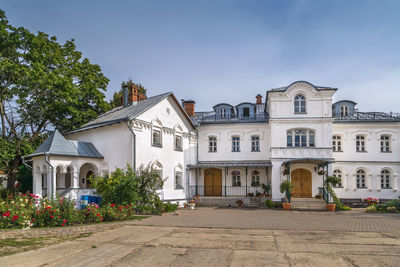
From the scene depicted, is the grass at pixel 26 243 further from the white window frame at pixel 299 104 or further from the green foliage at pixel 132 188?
the white window frame at pixel 299 104

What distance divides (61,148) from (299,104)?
633 inches

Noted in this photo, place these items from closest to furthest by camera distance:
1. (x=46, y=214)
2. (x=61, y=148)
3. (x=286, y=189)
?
(x=46, y=214) < (x=61, y=148) < (x=286, y=189)

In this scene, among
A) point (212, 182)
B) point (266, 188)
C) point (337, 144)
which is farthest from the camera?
point (212, 182)

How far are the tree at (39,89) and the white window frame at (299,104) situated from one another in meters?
14.5

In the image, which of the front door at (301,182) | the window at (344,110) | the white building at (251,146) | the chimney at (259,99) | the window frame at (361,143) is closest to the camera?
the white building at (251,146)

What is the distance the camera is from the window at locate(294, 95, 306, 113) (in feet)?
73.9

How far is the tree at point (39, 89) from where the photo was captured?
1877 cm

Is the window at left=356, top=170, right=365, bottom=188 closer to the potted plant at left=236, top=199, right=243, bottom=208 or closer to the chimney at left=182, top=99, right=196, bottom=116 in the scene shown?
the potted plant at left=236, top=199, right=243, bottom=208

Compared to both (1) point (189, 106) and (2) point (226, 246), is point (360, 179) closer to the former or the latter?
(1) point (189, 106)

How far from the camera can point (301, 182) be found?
74.7 feet

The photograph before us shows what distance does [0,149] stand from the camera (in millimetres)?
18391

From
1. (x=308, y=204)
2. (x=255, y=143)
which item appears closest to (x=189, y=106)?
(x=255, y=143)

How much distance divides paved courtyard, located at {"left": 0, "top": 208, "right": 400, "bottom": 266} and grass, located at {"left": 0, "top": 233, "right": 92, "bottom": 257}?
361 millimetres

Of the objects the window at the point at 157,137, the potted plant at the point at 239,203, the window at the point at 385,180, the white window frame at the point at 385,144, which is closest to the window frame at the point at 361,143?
the white window frame at the point at 385,144
